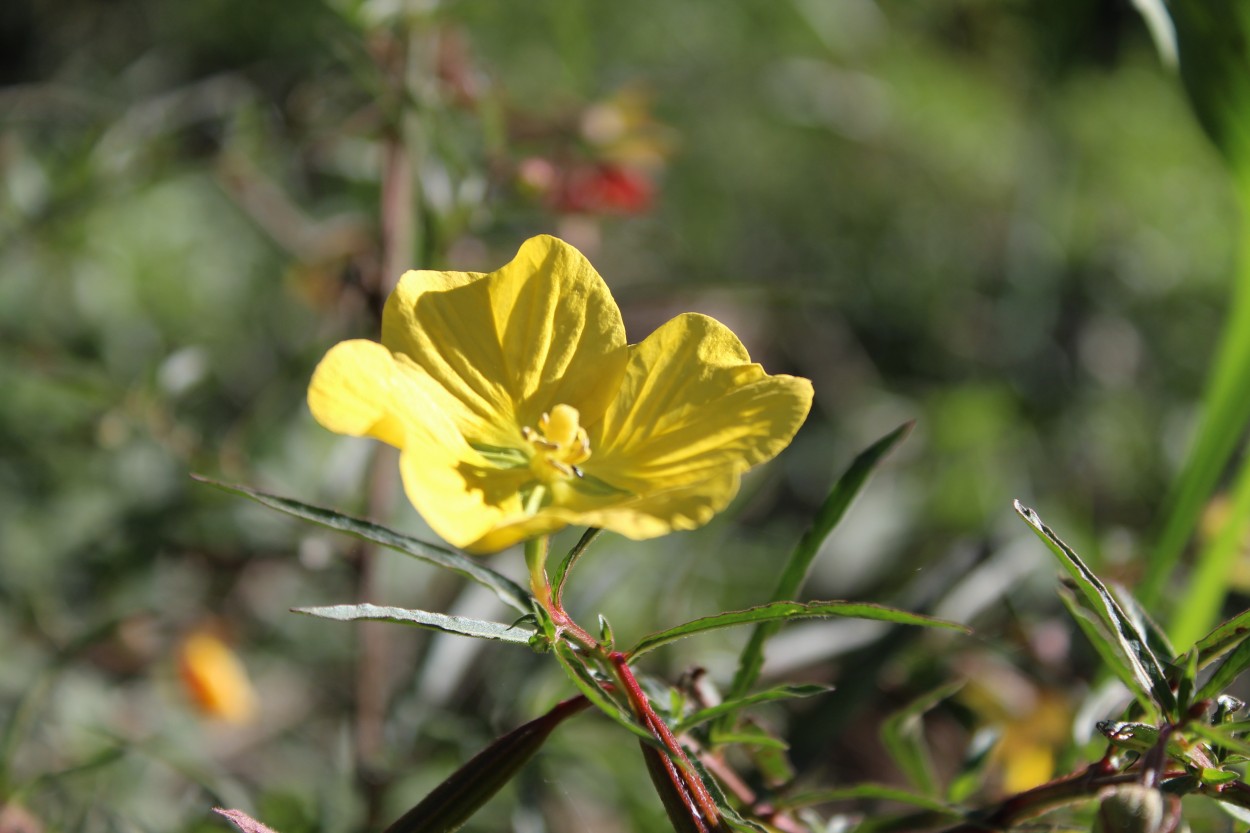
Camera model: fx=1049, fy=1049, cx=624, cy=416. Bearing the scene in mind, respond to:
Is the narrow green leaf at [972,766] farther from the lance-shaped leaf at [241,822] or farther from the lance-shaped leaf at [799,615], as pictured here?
the lance-shaped leaf at [241,822]

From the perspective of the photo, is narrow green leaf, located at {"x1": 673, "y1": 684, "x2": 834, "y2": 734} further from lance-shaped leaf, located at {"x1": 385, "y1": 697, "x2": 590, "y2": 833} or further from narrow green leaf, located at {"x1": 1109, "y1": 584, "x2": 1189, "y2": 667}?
narrow green leaf, located at {"x1": 1109, "y1": 584, "x2": 1189, "y2": 667}

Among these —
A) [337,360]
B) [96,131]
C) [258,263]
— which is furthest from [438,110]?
[258,263]

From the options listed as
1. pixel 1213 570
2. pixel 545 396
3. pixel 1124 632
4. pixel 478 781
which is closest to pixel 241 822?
pixel 478 781

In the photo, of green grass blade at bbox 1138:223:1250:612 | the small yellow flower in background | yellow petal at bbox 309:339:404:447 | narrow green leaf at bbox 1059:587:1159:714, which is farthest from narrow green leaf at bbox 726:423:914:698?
the small yellow flower in background

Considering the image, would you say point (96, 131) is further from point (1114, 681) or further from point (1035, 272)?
point (1035, 272)

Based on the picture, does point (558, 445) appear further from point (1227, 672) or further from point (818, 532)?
point (1227, 672)

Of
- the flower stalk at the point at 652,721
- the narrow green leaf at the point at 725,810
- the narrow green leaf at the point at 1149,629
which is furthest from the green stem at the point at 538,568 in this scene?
the narrow green leaf at the point at 1149,629
